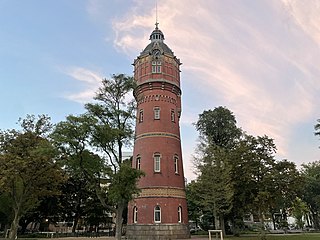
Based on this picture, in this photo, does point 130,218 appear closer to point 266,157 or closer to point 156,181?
point 156,181

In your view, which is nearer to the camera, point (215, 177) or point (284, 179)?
point (284, 179)

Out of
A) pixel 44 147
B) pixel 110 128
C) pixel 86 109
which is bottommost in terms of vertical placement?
pixel 44 147

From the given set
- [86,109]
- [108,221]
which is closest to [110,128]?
[86,109]

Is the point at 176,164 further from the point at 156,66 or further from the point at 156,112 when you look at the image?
the point at 156,66

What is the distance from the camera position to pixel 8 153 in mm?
25172

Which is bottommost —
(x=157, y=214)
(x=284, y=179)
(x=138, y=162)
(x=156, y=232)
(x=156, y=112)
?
(x=156, y=232)

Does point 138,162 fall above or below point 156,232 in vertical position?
above

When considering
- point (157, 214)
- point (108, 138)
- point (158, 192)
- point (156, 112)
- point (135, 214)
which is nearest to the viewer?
point (108, 138)

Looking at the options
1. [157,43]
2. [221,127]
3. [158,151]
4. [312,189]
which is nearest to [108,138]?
[158,151]

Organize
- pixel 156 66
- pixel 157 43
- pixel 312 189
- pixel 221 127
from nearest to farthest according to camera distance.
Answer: pixel 156 66 → pixel 157 43 → pixel 221 127 → pixel 312 189

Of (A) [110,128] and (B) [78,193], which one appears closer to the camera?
(A) [110,128]

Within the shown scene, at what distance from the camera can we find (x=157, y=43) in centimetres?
3188

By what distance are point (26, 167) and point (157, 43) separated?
17524mm

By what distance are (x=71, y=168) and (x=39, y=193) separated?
27.5 feet
